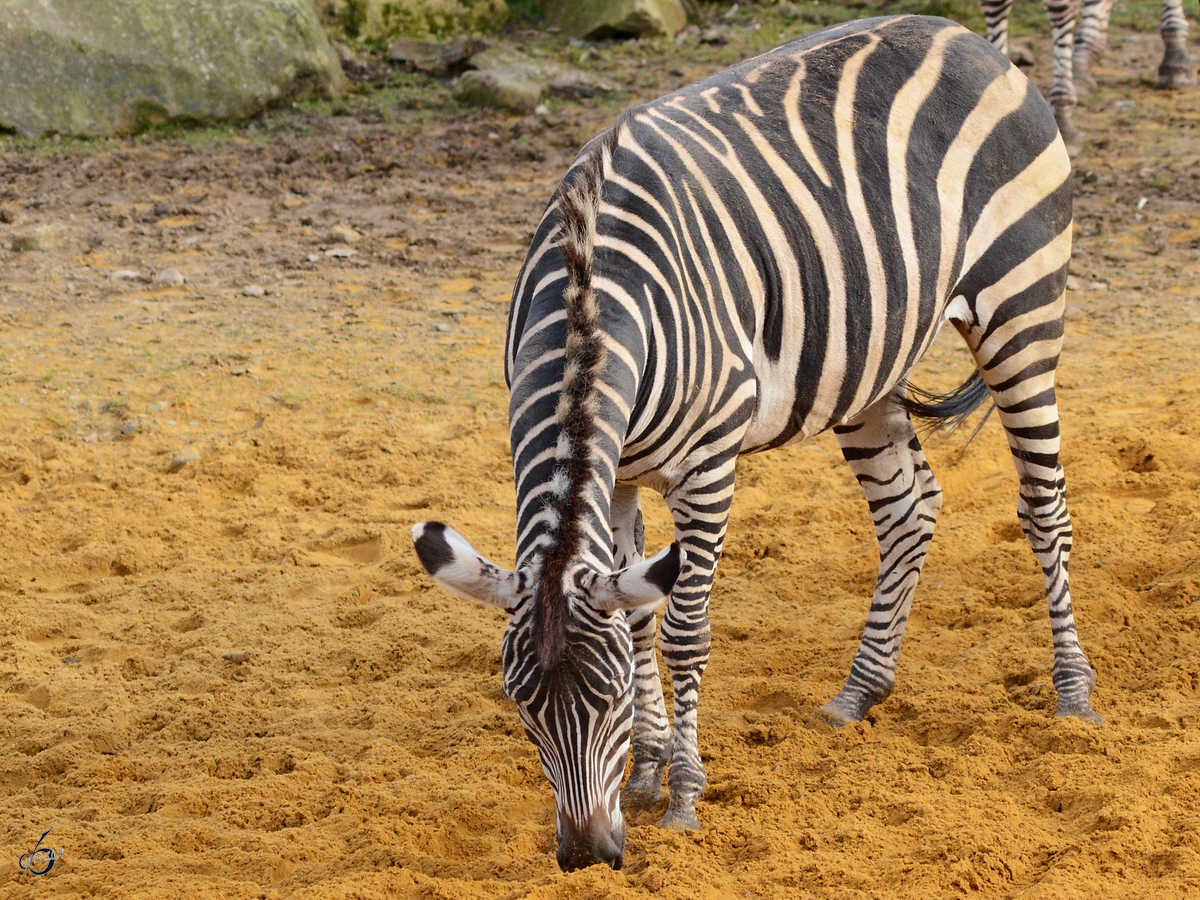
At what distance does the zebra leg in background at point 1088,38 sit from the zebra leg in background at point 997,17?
74.1 inches

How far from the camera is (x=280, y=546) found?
5.72 meters

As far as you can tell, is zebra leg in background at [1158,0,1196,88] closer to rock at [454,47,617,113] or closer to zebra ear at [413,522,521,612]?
rock at [454,47,617,113]

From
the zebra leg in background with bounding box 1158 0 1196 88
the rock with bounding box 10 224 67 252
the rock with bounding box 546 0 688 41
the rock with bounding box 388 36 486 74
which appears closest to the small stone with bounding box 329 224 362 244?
the rock with bounding box 10 224 67 252

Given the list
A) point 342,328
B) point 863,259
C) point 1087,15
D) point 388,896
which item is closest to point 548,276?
point 863,259

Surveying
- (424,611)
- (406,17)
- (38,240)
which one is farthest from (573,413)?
(406,17)

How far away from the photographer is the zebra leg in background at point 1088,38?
12.2 meters

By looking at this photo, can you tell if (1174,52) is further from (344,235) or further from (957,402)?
(957,402)

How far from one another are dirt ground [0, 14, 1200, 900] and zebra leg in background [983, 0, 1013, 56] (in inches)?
87.3

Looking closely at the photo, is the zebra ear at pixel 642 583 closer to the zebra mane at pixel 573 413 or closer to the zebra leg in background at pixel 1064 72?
the zebra mane at pixel 573 413

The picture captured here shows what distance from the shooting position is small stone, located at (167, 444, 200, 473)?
6.34 metres

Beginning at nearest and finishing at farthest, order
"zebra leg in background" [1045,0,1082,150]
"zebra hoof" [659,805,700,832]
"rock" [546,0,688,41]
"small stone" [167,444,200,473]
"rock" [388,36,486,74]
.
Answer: "zebra hoof" [659,805,700,832], "small stone" [167,444,200,473], "zebra leg in background" [1045,0,1082,150], "rock" [388,36,486,74], "rock" [546,0,688,41]

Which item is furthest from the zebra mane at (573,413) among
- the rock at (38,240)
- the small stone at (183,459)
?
the rock at (38,240)

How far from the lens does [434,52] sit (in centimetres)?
1388

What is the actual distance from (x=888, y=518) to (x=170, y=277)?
6.24 meters
